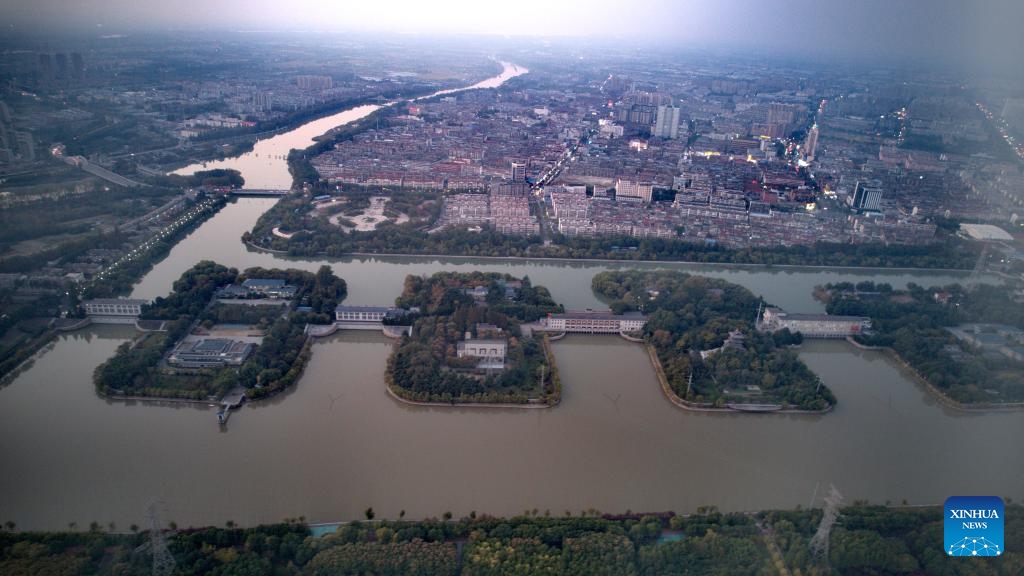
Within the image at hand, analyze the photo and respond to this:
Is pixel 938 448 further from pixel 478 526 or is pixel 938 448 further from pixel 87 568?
pixel 87 568

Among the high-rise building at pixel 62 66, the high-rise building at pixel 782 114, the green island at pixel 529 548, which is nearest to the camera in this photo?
the green island at pixel 529 548

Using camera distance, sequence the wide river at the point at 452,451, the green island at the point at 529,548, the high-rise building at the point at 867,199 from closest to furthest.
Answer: the green island at the point at 529,548 < the wide river at the point at 452,451 < the high-rise building at the point at 867,199

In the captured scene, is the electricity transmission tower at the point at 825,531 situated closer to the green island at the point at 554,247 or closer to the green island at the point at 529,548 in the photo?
the green island at the point at 529,548

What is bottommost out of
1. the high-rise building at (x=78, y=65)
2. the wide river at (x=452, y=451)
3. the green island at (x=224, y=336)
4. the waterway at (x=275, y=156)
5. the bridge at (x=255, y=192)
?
the wide river at (x=452, y=451)

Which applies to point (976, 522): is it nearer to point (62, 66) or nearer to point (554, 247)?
point (554, 247)

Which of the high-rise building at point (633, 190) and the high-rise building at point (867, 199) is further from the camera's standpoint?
the high-rise building at point (633, 190)

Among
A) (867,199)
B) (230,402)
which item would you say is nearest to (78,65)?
(230,402)

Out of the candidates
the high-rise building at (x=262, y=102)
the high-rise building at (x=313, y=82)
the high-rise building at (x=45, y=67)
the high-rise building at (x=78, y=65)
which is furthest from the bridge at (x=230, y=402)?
the high-rise building at (x=313, y=82)
